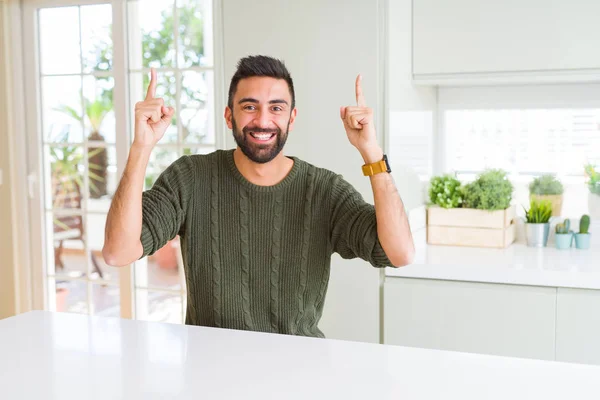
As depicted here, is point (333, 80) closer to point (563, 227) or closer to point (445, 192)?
point (445, 192)

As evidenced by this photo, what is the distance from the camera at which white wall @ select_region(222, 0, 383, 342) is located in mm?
2865

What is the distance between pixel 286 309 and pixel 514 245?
152 centimetres

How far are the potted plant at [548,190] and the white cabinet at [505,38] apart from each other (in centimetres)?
60

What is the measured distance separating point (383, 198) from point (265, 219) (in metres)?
0.36

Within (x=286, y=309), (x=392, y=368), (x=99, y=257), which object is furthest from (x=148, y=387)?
(x=99, y=257)

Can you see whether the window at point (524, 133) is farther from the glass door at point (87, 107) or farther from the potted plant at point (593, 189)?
the glass door at point (87, 107)

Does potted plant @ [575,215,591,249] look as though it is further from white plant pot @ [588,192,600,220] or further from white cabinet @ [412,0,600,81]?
white cabinet @ [412,0,600,81]

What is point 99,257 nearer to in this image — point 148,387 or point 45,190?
point 45,190

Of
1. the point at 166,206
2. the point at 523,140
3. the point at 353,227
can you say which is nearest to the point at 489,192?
the point at 523,140

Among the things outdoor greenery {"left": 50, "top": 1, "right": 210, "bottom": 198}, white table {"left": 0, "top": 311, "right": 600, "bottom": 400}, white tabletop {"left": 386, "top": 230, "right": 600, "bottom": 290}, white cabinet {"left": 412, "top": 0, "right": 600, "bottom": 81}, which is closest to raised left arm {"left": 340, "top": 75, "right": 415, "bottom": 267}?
white table {"left": 0, "top": 311, "right": 600, "bottom": 400}

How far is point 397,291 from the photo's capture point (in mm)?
2838

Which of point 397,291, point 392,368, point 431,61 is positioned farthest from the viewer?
point 431,61

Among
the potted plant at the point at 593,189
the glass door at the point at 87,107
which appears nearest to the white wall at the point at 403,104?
the potted plant at the point at 593,189

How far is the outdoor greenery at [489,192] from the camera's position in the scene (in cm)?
307
